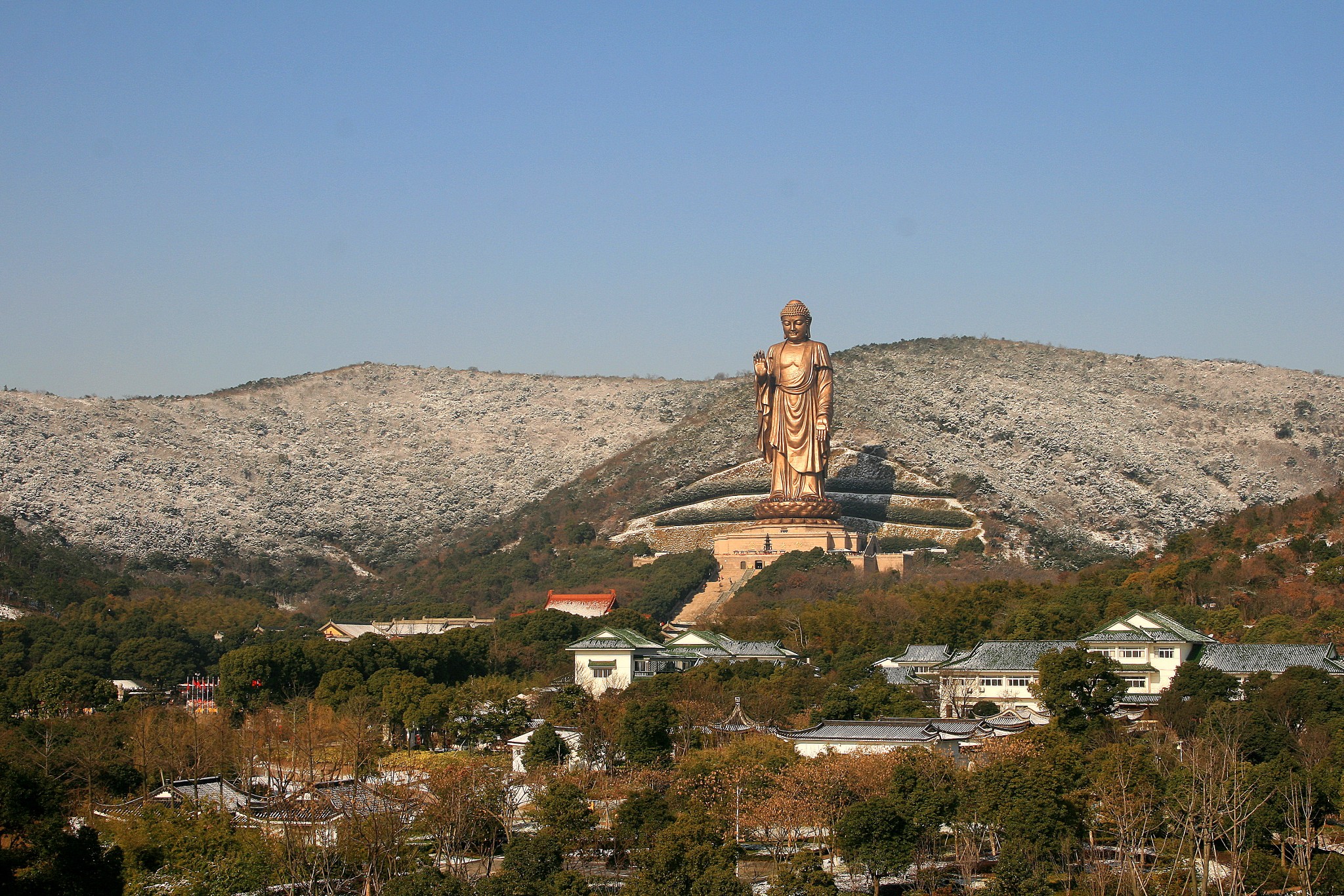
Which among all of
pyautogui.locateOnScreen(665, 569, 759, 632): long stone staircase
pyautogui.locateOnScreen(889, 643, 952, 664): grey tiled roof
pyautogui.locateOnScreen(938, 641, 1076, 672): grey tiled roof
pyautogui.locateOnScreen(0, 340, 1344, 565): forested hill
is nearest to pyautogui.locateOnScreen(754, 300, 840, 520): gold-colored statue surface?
pyautogui.locateOnScreen(665, 569, 759, 632): long stone staircase

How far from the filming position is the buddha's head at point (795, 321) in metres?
86.7

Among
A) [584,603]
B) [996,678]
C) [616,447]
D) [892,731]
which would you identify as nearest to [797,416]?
[584,603]

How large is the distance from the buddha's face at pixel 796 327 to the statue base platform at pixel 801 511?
290 inches

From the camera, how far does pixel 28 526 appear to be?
114812 mm

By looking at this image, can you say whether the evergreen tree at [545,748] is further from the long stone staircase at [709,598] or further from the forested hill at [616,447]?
the forested hill at [616,447]

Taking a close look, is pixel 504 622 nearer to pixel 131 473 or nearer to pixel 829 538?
pixel 829 538

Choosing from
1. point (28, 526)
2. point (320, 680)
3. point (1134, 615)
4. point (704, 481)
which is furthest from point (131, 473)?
point (1134, 615)

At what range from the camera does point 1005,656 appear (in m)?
54.6

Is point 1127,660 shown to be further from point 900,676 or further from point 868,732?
point 868,732

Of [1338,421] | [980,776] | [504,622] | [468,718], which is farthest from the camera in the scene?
[1338,421]

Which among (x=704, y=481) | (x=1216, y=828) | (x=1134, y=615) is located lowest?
(x=1216, y=828)

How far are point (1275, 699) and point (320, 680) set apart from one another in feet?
88.3

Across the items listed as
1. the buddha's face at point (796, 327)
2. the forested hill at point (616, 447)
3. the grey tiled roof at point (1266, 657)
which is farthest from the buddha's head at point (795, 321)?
the grey tiled roof at point (1266, 657)

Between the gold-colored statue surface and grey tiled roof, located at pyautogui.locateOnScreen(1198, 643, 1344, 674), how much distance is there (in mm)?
35770
